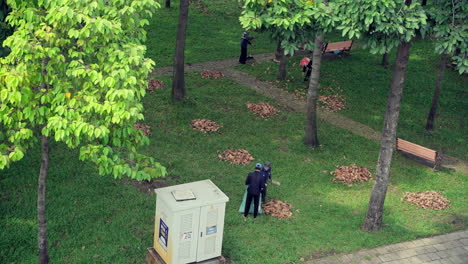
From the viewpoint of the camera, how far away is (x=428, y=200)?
56.7 ft

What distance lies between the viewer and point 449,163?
2059cm

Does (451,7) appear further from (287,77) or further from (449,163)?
(287,77)

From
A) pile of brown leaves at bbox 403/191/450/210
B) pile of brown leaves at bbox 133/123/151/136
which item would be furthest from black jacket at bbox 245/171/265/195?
pile of brown leaves at bbox 133/123/151/136

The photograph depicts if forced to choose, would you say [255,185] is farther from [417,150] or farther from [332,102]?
[332,102]

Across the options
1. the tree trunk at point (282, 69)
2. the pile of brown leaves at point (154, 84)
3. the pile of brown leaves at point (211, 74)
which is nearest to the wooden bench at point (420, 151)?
the tree trunk at point (282, 69)

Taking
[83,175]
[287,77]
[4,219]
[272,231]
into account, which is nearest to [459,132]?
[287,77]

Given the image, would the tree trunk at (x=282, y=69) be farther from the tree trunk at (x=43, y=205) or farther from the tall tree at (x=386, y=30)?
the tree trunk at (x=43, y=205)

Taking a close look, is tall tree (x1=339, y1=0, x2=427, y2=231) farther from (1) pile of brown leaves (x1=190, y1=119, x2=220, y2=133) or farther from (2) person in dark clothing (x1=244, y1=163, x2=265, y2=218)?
(1) pile of brown leaves (x1=190, y1=119, x2=220, y2=133)

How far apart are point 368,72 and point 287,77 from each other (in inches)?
187

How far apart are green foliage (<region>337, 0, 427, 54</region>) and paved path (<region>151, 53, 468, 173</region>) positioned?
27.7ft

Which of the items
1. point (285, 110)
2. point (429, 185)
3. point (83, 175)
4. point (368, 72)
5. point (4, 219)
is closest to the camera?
point (4, 219)

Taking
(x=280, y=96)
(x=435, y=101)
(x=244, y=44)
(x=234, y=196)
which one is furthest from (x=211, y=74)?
(x=234, y=196)

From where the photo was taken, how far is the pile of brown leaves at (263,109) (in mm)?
22578

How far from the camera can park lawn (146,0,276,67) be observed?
28891 millimetres
